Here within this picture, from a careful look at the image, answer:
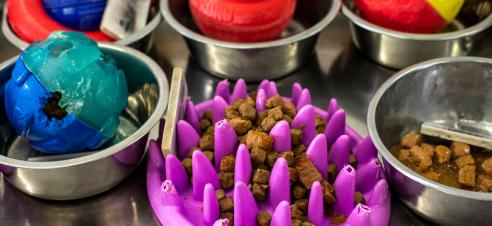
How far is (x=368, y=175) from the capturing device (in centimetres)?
62

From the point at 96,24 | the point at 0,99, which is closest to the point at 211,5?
the point at 96,24

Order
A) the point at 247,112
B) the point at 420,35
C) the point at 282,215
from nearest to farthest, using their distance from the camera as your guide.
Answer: the point at 282,215
the point at 247,112
the point at 420,35

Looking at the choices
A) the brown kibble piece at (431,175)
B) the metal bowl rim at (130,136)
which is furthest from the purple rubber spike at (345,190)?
the metal bowl rim at (130,136)

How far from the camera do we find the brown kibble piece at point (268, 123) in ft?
2.05

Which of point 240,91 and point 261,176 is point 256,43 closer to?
point 240,91

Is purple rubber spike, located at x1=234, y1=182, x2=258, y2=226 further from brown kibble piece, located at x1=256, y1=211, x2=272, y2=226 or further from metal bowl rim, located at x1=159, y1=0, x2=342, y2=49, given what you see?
metal bowl rim, located at x1=159, y1=0, x2=342, y2=49

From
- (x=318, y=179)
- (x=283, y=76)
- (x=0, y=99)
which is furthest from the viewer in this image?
(x=283, y=76)

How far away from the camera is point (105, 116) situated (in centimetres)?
66

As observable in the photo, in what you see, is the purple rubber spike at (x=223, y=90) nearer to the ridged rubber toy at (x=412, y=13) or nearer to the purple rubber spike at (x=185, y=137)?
the purple rubber spike at (x=185, y=137)

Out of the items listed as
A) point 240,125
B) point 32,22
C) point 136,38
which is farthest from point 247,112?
point 32,22

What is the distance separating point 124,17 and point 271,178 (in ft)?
1.23

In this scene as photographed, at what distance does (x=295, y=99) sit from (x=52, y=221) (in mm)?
327

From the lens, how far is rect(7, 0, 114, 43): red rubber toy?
769mm

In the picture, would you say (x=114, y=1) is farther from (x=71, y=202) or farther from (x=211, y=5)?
(x=71, y=202)
